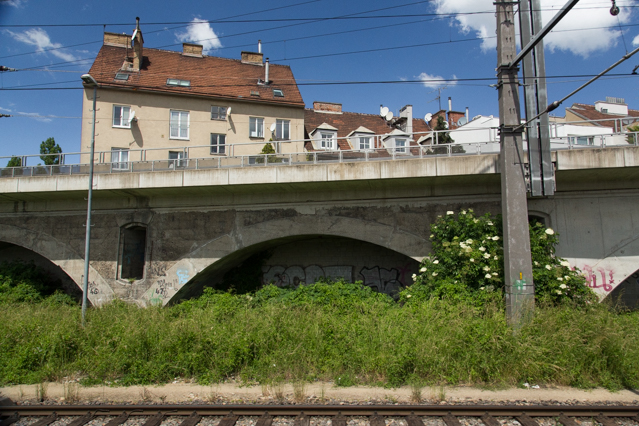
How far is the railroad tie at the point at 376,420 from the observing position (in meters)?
5.27

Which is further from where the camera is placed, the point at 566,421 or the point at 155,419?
the point at 155,419

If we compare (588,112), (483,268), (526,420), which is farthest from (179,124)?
(588,112)

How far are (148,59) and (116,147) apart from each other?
6228mm

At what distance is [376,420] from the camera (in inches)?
211

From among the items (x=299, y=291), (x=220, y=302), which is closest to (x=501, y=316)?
(x=299, y=291)

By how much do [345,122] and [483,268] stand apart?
57.1 ft

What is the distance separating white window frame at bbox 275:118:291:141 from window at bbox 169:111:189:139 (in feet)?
16.0

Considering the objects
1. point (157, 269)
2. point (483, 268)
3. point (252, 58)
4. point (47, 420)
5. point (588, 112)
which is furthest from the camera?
point (588, 112)

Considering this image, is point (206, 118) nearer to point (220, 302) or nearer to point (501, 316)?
point (220, 302)

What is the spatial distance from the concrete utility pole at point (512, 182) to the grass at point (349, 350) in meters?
0.54

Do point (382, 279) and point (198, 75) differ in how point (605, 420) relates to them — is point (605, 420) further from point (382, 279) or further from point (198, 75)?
point (198, 75)

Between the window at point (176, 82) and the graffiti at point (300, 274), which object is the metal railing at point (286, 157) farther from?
the window at point (176, 82)

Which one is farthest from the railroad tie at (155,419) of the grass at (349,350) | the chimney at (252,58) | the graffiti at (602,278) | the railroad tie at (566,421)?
the chimney at (252,58)

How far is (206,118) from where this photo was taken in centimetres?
2070
